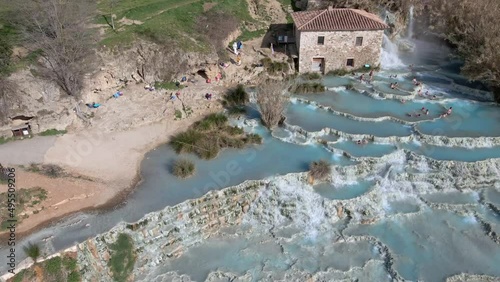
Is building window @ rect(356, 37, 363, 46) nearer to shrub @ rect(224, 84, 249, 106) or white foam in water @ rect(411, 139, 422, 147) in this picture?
shrub @ rect(224, 84, 249, 106)

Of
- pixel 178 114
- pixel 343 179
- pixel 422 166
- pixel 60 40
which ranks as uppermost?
pixel 60 40

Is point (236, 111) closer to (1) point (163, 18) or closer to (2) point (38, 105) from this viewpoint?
(1) point (163, 18)

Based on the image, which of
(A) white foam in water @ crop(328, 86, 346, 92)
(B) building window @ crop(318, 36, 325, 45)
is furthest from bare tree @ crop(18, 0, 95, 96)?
(A) white foam in water @ crop(328, 86, 346, 92)

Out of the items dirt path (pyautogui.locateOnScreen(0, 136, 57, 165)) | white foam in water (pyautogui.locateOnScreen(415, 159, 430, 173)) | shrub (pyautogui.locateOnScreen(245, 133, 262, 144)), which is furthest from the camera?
shrub (pyautogui.locateOnScreen(245, 133, 262, 144))

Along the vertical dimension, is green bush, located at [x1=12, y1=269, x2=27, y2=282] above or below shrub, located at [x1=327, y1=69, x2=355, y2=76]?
below

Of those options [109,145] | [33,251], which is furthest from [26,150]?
[33,251]

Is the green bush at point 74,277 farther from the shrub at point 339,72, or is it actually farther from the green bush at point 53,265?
the shrub at point 339,72
